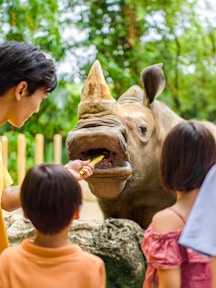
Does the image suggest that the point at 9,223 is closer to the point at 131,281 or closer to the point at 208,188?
the point at 131,281

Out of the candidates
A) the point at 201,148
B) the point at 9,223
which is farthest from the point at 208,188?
the point at 9,223

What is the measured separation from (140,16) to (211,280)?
8699 mm

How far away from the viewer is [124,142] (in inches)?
133

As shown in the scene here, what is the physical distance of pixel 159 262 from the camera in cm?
196

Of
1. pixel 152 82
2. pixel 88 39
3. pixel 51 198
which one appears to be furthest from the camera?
pixel 88 39

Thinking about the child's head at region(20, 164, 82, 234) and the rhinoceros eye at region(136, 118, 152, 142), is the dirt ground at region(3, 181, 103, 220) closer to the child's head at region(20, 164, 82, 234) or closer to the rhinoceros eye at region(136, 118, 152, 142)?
the rhinoceros eye at region(136, 118, 152, 142)

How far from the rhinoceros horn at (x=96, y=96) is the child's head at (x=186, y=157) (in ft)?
4.53

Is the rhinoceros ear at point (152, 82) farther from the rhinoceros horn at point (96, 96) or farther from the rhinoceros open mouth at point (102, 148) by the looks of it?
the rhinoceros open mouth at point (102, 148)

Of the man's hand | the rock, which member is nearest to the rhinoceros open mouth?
the rock

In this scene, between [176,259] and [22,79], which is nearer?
[176,259]

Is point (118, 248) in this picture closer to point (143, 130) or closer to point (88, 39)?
point (143, 130)

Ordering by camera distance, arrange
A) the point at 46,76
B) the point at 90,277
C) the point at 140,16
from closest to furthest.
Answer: the point at 90,277, the point at 46,76, the point at 140,16

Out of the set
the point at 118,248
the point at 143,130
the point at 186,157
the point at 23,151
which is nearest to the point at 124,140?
the point at 143,130

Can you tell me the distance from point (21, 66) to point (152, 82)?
189 cm
